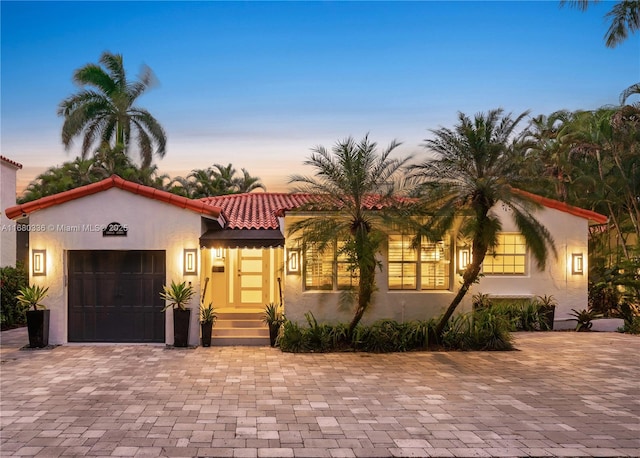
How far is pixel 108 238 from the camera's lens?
14.9 metres

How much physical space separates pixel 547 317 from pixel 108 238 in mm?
16157

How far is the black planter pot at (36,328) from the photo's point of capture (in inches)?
556

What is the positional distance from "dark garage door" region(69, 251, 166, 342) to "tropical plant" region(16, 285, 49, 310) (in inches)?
30.3

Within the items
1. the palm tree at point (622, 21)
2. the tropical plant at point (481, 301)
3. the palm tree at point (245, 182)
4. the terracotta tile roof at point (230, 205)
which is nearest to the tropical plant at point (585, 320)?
the tropical plant at point (481, 301)

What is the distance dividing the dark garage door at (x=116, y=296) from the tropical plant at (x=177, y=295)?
51 cm

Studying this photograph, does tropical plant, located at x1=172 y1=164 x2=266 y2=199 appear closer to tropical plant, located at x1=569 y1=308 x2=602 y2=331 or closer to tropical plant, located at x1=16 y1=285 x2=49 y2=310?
tropical plant, located at x1=16 y1=285 x2=49 y2=310

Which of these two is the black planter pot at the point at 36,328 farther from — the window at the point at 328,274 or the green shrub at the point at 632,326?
the green shrub at the point at 632,326

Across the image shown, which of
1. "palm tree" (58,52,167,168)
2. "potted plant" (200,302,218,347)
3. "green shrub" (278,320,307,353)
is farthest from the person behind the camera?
"palm tree" (58,52,167,168)

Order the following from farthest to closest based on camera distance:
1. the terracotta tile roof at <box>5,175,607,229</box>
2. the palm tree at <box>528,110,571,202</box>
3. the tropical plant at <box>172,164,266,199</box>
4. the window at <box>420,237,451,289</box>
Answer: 1. the tropical plant at <box>172,164,266,199</box>
2. the palm tree at <box>528,110,571,202</box>
3. the window at <box>420,237,451,289</box>
4. the terracotta tile roof at <box>5,175,607,229</box>

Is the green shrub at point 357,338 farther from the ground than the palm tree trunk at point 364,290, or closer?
closer

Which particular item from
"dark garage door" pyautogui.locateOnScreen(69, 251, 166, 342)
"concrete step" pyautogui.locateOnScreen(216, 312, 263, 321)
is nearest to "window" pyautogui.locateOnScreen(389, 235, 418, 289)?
"concrete step" pyautogui.locateOnScreen(216, 312, 263, 321)

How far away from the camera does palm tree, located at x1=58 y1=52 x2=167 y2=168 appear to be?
28.7 m

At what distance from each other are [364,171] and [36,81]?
1537 cm

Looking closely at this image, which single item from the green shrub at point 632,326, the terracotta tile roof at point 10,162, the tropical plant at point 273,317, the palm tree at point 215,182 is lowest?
the green shrub at point 632,326
